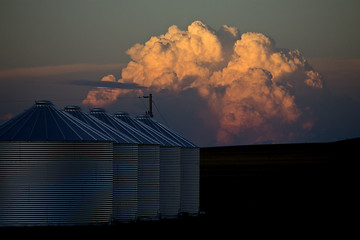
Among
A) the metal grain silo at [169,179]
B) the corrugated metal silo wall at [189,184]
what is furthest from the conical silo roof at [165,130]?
the metal grain silo at [169,179]

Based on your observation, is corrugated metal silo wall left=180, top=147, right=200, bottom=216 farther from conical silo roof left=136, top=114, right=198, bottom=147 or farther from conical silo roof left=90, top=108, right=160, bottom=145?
conical silo roof left=90, top=108, right=160, bottom=145

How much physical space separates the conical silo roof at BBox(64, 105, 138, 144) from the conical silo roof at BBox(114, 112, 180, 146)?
23.9 ft

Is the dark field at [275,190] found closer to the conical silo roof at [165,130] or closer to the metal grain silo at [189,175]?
the metal grain silo at [189,175]

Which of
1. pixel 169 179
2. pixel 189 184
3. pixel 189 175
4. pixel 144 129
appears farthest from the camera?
pixel 189 175

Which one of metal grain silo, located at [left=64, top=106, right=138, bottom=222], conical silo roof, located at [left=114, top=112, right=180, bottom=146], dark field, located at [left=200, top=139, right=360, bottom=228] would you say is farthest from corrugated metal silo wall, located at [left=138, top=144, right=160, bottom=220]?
dark field, located at [left=200, top=139, right=360, bottom=228]

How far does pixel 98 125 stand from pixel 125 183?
5.54m

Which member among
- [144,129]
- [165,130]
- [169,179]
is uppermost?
[165,130]

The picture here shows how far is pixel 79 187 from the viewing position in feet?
161

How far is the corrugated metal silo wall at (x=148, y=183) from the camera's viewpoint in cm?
5828

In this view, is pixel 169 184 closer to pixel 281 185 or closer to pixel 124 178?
pixel 124 178

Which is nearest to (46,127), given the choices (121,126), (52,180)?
(52,180)

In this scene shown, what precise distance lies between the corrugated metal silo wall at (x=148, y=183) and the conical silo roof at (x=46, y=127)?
681cm

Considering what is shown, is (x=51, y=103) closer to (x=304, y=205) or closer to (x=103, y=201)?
(x=103, y=201)

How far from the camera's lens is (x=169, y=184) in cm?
6362
